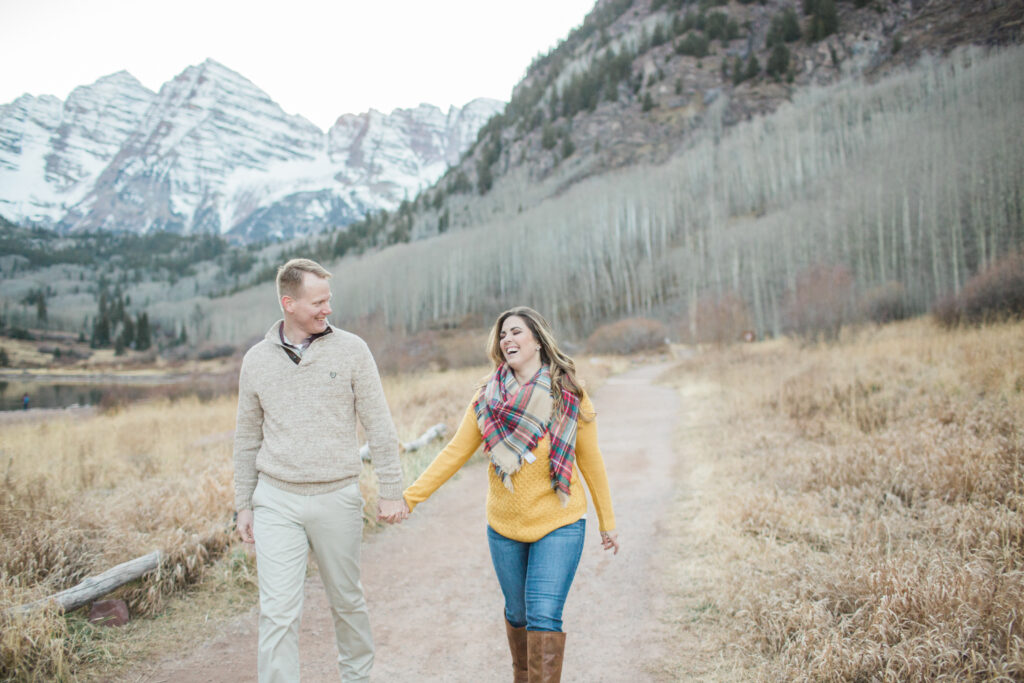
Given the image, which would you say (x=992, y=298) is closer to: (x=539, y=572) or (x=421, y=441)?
(x=421, y=441)

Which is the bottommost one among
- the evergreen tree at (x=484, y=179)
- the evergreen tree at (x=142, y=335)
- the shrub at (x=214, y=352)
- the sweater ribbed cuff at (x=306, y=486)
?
the sweater ribbed cuff at (x=306, y=486)

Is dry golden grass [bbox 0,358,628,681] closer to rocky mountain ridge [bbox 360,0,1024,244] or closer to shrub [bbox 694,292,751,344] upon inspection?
shrub [bbox 694,292,751,344]

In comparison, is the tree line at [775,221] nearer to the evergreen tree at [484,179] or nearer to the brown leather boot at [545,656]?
the brown leather boot at [545,656]

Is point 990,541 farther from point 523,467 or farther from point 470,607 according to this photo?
point 470,607

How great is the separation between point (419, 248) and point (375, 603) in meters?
80.7

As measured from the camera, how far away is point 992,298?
13273 millimetres

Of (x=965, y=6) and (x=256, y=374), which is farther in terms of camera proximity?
(x=965, y=6)

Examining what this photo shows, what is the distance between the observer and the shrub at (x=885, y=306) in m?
22.1

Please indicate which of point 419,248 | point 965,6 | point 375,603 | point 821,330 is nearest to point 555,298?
point 419,248

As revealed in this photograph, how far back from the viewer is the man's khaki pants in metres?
2.24

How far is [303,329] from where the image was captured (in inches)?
97.3

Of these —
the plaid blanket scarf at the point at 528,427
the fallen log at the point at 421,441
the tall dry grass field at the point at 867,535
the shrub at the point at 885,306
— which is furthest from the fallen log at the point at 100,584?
the shrub at the point at 885,306

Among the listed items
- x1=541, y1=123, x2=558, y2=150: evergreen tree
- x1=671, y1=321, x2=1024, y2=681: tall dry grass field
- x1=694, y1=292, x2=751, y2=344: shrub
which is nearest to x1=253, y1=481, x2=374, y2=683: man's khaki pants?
x1=671, y1=321, x2=1024, y2=681: tall dry grass field

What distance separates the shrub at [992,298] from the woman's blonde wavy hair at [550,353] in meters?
13.8
